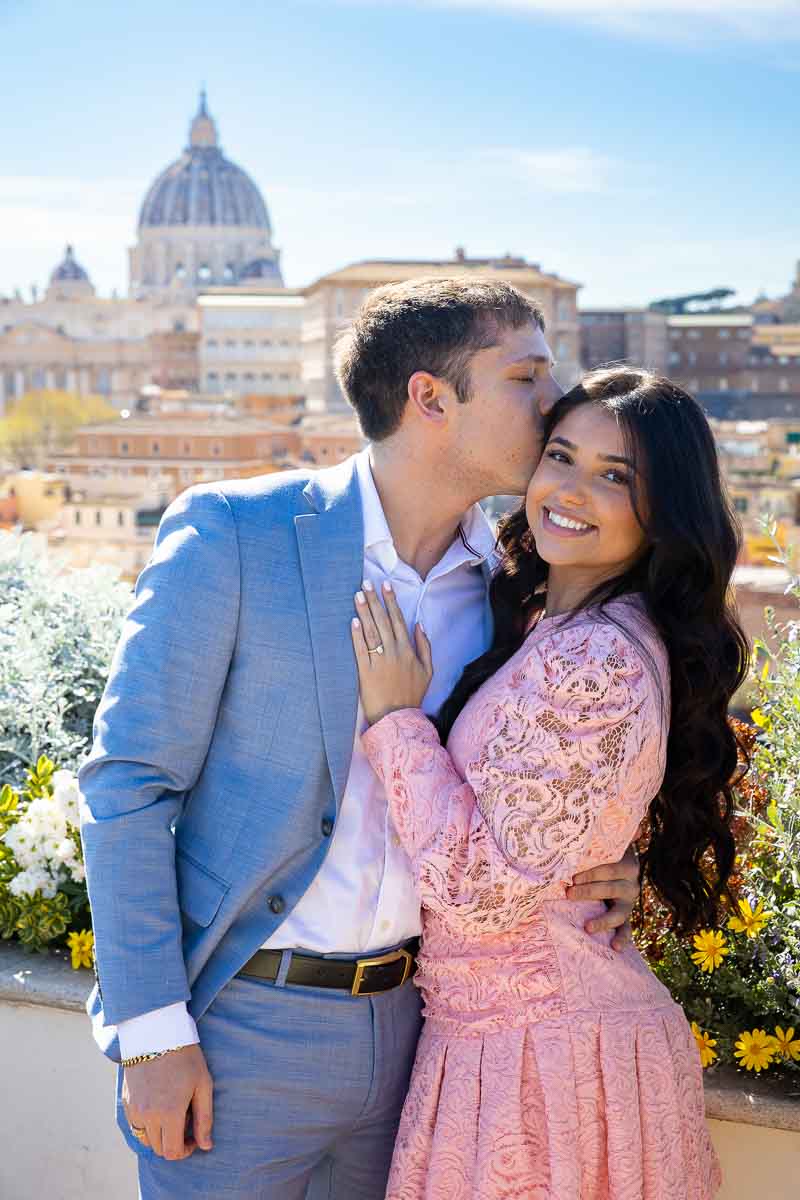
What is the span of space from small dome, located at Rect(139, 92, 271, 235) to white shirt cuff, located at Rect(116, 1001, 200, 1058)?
67.3 m

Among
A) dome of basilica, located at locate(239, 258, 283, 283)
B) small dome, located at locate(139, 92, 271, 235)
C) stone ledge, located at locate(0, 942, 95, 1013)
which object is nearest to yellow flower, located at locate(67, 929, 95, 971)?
stone ledge, located at locate(0, 942, 95, 1013)

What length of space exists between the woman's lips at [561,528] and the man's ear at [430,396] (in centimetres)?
13

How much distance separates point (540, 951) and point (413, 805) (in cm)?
18

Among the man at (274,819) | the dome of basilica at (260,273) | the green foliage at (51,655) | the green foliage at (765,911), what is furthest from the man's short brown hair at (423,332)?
the dome of basilica at (260,273)

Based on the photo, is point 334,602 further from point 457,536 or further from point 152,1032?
point 152,1032

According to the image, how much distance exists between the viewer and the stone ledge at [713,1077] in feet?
4.91

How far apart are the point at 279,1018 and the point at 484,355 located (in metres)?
0.62

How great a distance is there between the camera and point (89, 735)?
7.25ft

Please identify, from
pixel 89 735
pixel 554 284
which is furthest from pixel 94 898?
pixel 554 284

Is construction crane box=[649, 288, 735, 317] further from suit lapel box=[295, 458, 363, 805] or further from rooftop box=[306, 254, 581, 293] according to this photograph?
suit lapel box=[295, 458, 363, 805]

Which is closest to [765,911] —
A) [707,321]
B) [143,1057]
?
[143,1057]

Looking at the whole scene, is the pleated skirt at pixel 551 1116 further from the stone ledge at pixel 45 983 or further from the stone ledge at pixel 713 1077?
the stone ledge at pixel 45 983

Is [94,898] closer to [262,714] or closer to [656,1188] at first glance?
[262,714]

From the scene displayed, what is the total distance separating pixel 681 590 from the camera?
1.39 m
